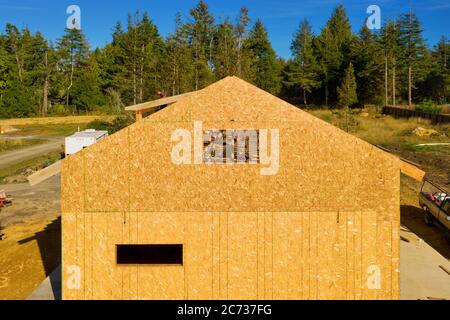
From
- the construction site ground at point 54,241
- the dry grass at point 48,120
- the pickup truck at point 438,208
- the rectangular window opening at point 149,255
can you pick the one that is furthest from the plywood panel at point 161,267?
the dry grass at point 48,120

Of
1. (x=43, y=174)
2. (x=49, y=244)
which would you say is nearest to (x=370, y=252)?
(x=43, y=174)

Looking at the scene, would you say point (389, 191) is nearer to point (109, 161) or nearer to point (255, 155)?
point (255, 155)

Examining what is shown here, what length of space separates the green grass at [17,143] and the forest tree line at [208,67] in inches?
458

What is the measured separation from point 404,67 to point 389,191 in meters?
62.6

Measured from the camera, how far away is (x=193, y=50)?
7375cm

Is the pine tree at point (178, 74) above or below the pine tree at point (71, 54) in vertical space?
below

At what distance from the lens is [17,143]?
151 ft

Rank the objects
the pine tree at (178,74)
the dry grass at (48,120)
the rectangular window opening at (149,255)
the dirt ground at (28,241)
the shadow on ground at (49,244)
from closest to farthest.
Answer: the rectangular window opening at (149,255)
the dirt ground at (28,241)
the shadow on ground at (49,244)
the pine tree at (178,74)
the dry grass at (48,120)

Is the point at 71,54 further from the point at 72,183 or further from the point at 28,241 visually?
the point at 72,183

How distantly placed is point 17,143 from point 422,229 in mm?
42285

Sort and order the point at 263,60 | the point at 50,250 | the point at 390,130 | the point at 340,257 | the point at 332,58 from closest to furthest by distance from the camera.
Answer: the point at 340,257
the point at 50,250
the point at 390,130
the point at 332,58
the point at 263,60

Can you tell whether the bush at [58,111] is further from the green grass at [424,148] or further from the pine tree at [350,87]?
the green grass at [424,148]

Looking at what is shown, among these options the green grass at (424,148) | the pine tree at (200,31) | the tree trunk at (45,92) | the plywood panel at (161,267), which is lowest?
the plywood panel at (161,267)

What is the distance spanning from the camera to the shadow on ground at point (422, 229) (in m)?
16.2
